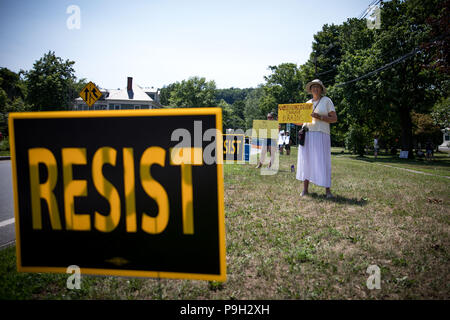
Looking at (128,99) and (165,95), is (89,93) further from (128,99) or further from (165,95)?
(165,95)

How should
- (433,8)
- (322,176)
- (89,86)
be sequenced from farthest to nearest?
(433,8)
(89,86)
(322,176)

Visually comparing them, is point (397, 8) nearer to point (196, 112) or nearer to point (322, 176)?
point (322, 176)

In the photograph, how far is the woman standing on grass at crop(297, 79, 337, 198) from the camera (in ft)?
16.4

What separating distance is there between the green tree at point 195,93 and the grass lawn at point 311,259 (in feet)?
210

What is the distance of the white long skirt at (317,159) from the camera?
16.6 feet

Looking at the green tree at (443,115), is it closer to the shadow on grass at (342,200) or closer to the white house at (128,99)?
the shadow on grass at (342,200)

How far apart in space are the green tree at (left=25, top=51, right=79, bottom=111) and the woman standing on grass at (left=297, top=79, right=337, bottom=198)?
4539 centimetres

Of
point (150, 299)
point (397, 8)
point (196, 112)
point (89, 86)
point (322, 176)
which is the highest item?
point (397, 8)

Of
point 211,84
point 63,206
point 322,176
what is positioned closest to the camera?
point 63,206

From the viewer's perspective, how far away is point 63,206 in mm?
1875

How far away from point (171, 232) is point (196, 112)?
85 centimetres

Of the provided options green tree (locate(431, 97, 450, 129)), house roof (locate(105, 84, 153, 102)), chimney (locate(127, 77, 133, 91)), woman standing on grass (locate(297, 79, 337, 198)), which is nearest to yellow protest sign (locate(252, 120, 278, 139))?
woman standing on grass (locate(297, 79, 337, 198))

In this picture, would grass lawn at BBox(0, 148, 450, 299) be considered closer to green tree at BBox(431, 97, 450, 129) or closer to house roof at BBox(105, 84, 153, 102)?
green tree at BBox(431, 97, 450, 129)

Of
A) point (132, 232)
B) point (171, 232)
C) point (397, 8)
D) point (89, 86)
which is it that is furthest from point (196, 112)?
point (397, 8)
